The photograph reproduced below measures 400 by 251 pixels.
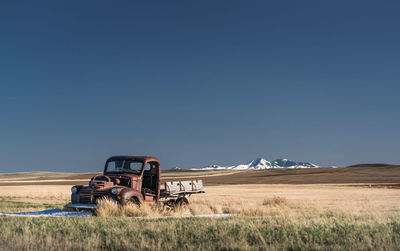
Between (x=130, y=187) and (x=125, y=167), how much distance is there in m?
1.23

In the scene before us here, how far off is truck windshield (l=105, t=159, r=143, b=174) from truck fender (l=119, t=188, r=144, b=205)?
1336 millimetres

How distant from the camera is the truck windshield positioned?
18.1 m

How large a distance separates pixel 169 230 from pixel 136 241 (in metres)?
1.43

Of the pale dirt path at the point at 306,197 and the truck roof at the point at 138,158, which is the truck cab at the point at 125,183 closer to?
the truck roof at the point at 138,158

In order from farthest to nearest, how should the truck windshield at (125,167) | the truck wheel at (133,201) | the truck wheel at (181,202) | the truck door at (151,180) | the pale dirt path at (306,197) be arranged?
1. the pale dirt path at (306,197)
2. the truck wheel at (181,202)
3. the truck door at (151,180)
4. the truck windshield at (125,167)
5. the truck wheel at (133,201)

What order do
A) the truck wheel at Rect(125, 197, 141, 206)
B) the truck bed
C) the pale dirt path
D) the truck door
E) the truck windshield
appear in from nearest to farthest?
1. the truck wheel at Rect(125, 197, 141, 206)
2. the truck windshield
3. the truck door
4. the truck bed
5. the pale dirt path

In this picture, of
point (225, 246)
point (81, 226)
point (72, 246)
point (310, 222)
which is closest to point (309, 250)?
point (225, 246)

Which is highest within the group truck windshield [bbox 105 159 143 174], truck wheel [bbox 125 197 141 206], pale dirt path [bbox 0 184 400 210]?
truck windshield [bbox 105 159 143 174]

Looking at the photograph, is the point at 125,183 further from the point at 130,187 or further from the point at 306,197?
the point at 306,197

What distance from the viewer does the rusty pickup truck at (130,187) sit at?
16469 mm

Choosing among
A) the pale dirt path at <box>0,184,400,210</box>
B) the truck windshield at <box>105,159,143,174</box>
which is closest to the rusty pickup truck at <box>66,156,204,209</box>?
the truck windshield at <box>105,159,143,174</box>

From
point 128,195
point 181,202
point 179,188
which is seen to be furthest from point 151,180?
point 128,195

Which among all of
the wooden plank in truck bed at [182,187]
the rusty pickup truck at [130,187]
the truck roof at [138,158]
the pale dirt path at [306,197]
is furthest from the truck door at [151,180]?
the pale dirt path at [306,197]

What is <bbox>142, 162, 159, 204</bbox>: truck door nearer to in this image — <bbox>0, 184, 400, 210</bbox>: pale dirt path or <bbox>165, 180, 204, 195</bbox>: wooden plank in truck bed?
<bbox>165, 180, 204, 195</bbox>: wooden plank in truck bed
